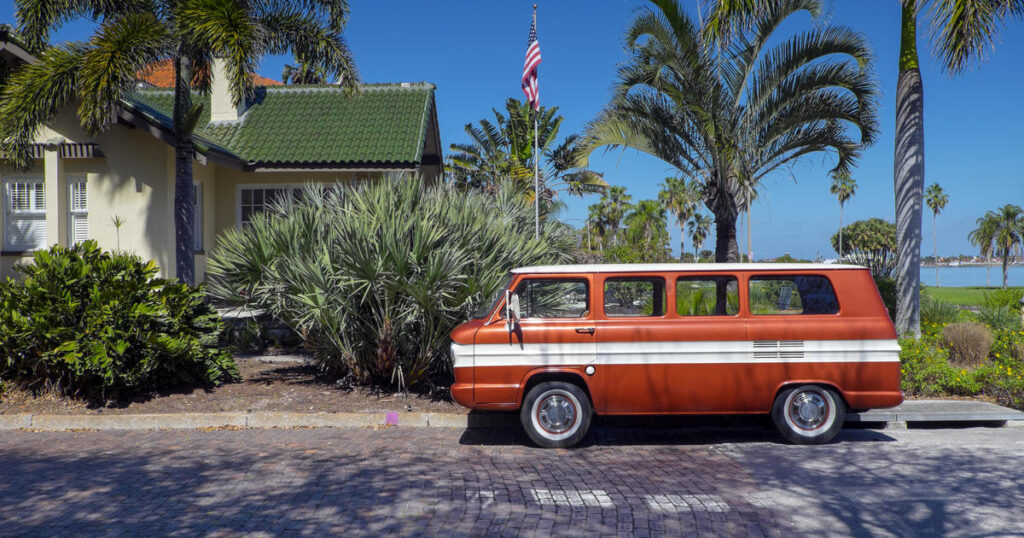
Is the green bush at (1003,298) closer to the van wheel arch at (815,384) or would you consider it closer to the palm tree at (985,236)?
the van wheel arch at (815,384)

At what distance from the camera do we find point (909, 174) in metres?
11.7

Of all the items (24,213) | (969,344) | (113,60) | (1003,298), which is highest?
(113,60)

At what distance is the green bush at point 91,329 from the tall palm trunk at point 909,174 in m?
10.7

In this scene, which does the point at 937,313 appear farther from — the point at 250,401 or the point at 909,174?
the point at 250,401

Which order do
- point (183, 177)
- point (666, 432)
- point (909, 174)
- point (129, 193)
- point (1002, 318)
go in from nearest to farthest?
point (666, 432) → point (909, 174) → point (183, 177) → point (1002, 318) → point (129, 193)

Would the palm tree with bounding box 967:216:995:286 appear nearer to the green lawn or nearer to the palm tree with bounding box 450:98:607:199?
the green lawn

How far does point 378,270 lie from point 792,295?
15.2ft

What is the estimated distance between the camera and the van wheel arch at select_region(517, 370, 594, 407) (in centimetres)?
707

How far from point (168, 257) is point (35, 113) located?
4232mm

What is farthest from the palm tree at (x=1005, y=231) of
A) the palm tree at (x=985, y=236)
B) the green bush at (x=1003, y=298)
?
the green bush at (x=1003, y=298)

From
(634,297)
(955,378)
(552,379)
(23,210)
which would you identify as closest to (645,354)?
(634,297)

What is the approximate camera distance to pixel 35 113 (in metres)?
10.8

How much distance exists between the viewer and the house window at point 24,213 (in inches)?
570

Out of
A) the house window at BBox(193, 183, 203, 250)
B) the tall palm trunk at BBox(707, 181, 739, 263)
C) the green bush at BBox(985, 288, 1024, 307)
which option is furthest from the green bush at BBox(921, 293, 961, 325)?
the house window at BBox(193, 183, 203, 250)
